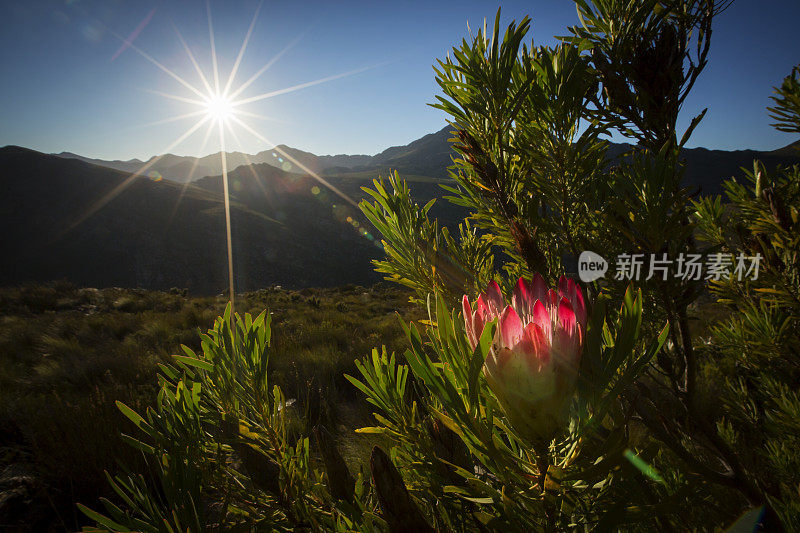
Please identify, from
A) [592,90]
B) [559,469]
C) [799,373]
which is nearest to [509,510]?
[559,469]

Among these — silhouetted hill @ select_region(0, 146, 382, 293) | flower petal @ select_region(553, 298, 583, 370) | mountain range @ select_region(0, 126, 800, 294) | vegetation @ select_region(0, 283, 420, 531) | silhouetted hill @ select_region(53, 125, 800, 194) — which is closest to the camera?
flower petal @ select_region(553, 298, 583, 370)

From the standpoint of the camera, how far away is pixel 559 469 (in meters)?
0.30

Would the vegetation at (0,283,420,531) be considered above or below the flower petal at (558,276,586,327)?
below

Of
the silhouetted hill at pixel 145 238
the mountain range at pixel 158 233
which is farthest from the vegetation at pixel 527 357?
the silhouetted hill at pixel 145 238

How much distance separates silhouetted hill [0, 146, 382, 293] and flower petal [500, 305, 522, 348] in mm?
27756

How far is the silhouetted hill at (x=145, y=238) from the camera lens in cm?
2806

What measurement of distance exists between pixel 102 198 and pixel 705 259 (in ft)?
143

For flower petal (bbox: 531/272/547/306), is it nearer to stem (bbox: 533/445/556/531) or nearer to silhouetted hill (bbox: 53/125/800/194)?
stem (bbox: 533/445/556/531)

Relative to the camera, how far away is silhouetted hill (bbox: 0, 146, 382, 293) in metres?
28.1

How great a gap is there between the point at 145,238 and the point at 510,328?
37734 millimetres

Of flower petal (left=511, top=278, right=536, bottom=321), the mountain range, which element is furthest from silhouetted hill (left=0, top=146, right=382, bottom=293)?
flower petal (left=511, top=278, right=536, bottom=321)

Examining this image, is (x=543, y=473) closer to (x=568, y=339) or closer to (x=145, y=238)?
(x=568, y=339)

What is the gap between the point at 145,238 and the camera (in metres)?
30.1

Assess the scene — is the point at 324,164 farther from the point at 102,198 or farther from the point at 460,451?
the point at 460,451
